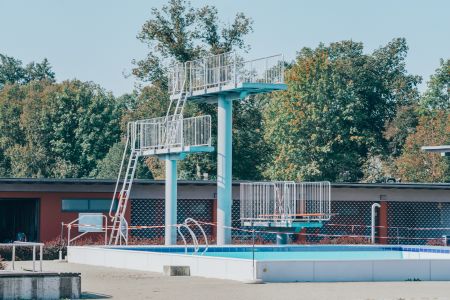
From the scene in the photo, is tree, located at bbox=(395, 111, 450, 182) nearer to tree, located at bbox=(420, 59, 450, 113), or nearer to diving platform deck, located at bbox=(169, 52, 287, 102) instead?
tree, located at bbox=(420, 59, 450, 113)

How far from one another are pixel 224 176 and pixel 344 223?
10.0m

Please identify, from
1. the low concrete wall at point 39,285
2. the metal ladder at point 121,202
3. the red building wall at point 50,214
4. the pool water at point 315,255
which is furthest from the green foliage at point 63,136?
the low concrete wall at point 39,285

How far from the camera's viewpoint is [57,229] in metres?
41.8

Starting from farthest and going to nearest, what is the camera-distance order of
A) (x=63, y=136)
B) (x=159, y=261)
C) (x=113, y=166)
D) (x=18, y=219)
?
(x=63, y=136)
(x=113, y=166)
(x=18, y=219)
(x=159, y=261)

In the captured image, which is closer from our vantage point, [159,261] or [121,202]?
[159,261]

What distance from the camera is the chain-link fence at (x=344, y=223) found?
43.8 metres

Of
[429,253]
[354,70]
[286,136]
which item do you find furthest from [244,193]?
[354,70]

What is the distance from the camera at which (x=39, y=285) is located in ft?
75.7

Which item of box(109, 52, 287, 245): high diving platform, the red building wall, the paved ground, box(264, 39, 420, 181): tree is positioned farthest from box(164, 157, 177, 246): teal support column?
box(264, 39, 420, 181): tree

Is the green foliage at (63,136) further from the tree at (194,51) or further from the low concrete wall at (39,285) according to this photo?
the low concrete wall at (39,285)

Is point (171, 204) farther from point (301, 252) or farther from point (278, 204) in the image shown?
point (278, 204)

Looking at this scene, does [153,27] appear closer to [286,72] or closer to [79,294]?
[286,72]

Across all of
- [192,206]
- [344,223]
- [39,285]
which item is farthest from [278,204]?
[39,285]

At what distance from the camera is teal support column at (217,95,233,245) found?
128 feet
